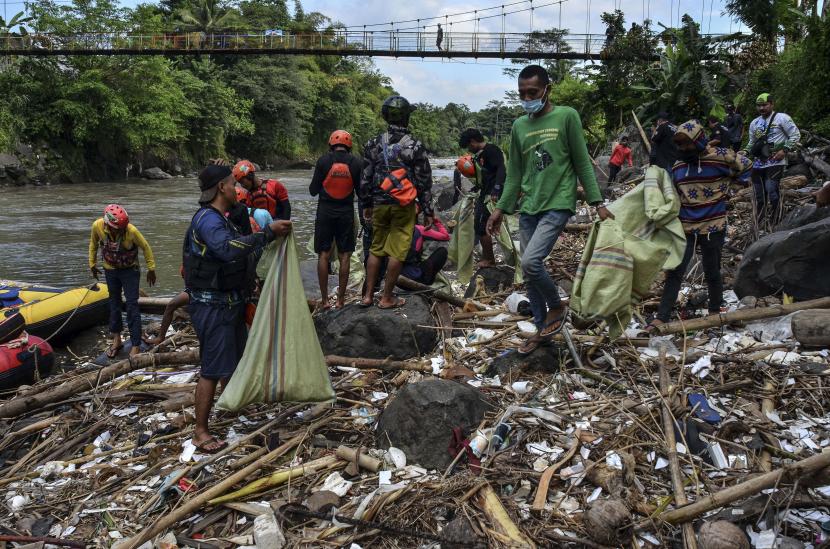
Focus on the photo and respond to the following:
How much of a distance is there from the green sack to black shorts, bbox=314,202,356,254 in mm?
1701

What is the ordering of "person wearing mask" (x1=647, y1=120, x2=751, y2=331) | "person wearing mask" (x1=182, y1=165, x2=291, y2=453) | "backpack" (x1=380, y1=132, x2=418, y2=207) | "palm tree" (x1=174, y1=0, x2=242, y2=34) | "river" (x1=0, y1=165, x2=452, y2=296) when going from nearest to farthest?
1. "person wearing mask" (x1=182, y1=165, x2=291, y2=453)
2. "person wearing mask" (x1=647, y1=120, x2=751, y2=331)
3. "backpack" (x1=380, y1=132, x2=418, y2=207)
4. "river" (x1=0, y1=165, x2=452, y2=296)
5. "palm tree" (x1=174, y1=0, x2=242, y2=34)

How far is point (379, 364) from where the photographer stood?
5023 mm

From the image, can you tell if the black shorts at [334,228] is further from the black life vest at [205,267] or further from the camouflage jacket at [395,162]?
the black life vest at [205,267]

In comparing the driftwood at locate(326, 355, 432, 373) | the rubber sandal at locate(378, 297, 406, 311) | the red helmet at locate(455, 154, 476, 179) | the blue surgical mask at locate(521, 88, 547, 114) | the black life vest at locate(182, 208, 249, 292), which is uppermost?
the blue surgical mask at locate(521, 88, 547, 114)

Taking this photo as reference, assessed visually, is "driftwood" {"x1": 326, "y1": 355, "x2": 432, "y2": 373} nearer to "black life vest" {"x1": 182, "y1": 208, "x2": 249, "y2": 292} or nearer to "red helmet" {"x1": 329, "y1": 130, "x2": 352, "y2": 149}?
"black life vest" {"x1": 182, "y1": 208, "x2": 249, "y2": 292}

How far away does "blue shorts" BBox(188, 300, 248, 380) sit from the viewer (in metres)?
4.09

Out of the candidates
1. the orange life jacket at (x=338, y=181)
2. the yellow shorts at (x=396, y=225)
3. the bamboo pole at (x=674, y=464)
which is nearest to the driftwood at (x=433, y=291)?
the yellow shorts at (x=396, y=225)

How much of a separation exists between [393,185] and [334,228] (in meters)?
1.04

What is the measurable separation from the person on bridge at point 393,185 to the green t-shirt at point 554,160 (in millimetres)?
1086

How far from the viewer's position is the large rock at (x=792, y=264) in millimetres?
5297

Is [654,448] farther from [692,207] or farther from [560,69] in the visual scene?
[560,69]

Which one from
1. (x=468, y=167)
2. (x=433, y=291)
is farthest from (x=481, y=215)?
(x=433, y=291)

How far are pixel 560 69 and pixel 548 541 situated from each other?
156 ft

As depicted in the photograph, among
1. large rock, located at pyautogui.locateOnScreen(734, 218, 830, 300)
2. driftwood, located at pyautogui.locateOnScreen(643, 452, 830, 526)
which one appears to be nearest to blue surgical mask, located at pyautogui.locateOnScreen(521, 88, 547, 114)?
driftwood, located at pyautogui.locateOnScreen(643, 452, 830, 526)
